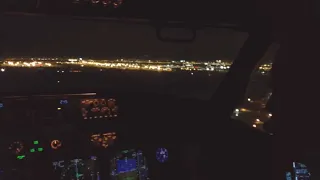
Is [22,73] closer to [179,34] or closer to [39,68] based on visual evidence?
[39,68]

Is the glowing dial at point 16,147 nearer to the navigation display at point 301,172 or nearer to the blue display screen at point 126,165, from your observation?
the blue display screen at point 126,165

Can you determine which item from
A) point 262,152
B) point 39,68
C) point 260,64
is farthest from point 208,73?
point 39,68

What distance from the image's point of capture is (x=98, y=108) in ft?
9.37

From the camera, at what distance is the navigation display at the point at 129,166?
2.93 meters

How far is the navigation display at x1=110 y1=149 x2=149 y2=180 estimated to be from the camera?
2928mm

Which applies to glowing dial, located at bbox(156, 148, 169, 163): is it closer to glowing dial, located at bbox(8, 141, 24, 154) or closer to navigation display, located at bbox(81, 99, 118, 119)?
navigation display, located at bbox(81, 99, 118, 119)

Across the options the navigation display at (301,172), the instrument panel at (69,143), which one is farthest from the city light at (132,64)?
the navigation display at (301,172)

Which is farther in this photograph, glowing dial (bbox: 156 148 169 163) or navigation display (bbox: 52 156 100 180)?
glowing dial (bbox: 156 148 169 163)

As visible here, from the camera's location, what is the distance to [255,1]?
2.69 meters

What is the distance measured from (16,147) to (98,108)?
52 centimetres

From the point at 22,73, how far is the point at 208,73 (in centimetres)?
124

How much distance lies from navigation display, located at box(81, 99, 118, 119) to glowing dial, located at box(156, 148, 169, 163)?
39 cm

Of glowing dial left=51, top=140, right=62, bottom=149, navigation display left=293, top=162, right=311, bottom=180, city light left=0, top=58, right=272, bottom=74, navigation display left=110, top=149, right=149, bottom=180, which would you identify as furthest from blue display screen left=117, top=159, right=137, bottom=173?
navigation display left=293, top=162, right=311, bottom=180

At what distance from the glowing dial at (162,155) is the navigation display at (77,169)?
426 mm
